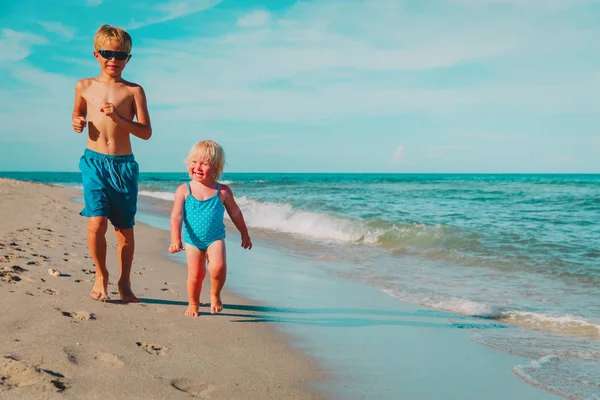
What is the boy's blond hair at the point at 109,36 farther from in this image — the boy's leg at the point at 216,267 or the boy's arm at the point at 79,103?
the boy's leg at the point at 216,267

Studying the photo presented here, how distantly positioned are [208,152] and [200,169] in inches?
5.3

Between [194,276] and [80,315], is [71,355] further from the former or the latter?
[194,276]

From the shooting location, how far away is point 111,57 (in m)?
3.68

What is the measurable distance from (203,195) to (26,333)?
4.74 ft

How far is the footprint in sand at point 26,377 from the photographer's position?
218 centimetres

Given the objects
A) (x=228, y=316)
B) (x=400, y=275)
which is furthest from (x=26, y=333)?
(x=400, y=275)

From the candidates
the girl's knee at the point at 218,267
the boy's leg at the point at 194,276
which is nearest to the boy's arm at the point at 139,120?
the boy's leg at the point at 194,276

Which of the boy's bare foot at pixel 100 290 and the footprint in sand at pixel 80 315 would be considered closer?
the footprint in sand at pixel 80 315

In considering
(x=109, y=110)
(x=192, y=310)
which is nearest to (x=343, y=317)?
(x=192, y=310)

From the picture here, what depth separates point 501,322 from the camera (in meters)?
4.25

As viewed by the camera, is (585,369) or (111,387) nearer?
(111,387)

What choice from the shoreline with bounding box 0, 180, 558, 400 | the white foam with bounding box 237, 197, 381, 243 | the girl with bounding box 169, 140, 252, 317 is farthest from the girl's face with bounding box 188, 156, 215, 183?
the white foam with bounding box 237, 197, 381, 243

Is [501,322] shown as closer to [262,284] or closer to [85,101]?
[262,284]

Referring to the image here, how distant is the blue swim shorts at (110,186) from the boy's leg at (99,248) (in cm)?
6
